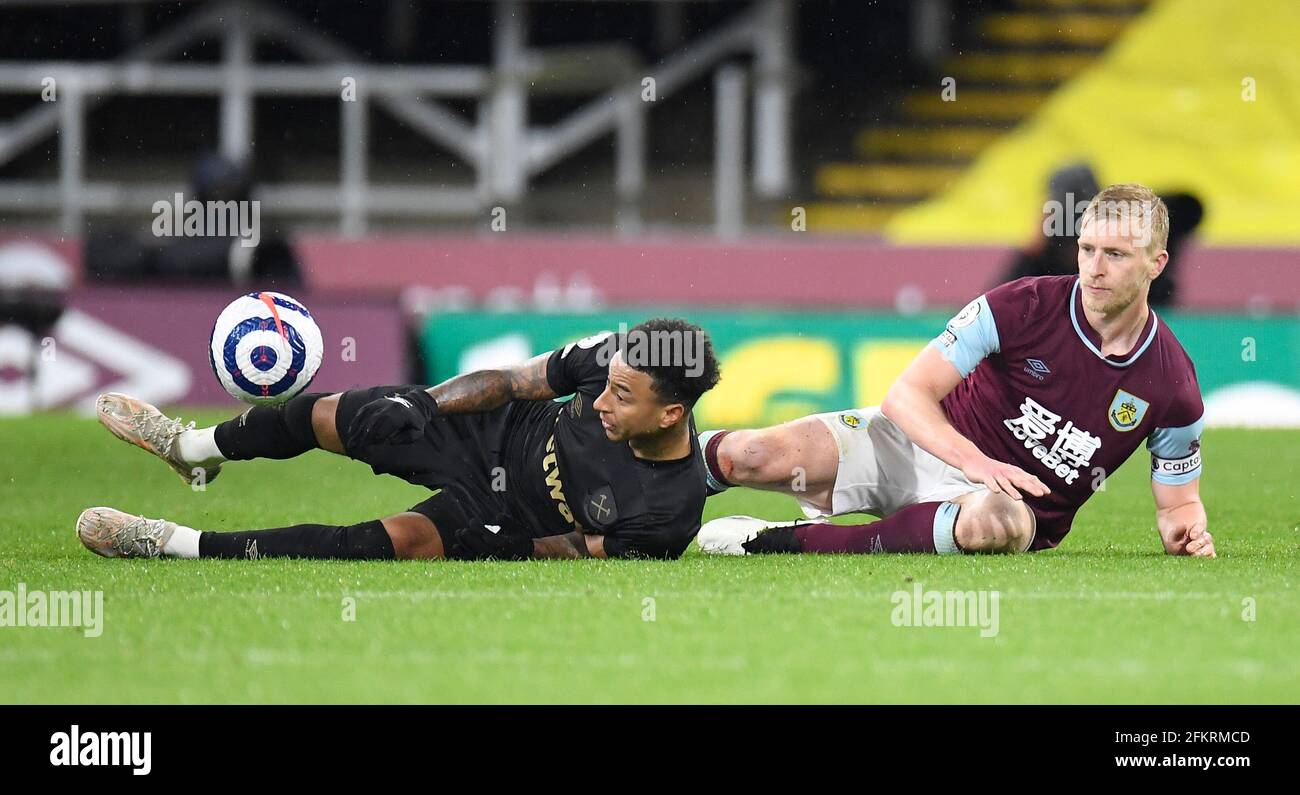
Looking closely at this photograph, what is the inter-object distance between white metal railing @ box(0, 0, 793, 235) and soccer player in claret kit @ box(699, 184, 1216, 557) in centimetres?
1299

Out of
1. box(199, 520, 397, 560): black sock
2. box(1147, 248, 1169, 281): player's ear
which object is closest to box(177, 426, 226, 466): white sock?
box(199, 520, 397, 560): black sock

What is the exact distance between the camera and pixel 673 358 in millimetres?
6199

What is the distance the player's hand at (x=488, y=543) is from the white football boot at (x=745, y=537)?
0.84 meters

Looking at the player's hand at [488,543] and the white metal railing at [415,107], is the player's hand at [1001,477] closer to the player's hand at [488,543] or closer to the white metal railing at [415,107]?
the player's hand at [488,543]

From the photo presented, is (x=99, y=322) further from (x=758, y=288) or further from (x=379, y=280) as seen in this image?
(x=758, y=288)

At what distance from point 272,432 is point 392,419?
71cm

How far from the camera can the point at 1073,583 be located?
616 centimetres

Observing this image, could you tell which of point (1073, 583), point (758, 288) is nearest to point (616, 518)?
point (1073, 583)

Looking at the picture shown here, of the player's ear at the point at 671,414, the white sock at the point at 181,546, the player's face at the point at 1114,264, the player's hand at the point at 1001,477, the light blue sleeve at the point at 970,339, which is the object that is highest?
the player's face at the point at 1114,264

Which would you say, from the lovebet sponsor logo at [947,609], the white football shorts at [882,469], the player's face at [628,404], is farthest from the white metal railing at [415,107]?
the lovebet sponsor logo at [947,609]

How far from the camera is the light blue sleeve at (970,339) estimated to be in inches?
264

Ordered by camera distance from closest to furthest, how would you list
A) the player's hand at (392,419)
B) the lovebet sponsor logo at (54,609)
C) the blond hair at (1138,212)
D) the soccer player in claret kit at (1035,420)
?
the lovebet sponsor logo at (54,609) → the player's hand at (392,419) → the blond hair at (1138,212) → the soccer player in claret kit at (1035,420)

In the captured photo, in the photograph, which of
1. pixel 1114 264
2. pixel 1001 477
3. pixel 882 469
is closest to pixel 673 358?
pixel 1001 477

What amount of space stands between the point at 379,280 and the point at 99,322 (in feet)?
10.5
